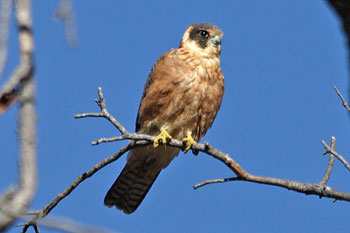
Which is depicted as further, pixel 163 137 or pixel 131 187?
pixel 131 187

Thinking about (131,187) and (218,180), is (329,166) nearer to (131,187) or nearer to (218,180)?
(218,180)

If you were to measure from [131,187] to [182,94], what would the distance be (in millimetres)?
1281

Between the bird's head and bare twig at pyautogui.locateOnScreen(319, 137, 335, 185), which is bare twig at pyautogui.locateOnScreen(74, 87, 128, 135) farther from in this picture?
the bird's head

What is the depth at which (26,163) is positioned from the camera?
116 centimetres

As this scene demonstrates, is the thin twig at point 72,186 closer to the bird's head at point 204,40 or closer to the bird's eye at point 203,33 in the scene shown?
the bird's head at point 204,40

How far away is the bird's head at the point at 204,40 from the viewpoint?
5.03 meters

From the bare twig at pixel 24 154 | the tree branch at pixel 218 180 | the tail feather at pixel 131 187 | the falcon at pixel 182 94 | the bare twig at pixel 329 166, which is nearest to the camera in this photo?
the bare twig at pixel 24 154

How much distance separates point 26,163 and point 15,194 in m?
0.08

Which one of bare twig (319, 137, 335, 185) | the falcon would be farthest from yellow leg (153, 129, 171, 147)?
bare twig (319, 137, 335, 185)

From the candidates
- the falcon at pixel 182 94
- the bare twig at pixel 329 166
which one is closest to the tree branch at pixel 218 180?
the bare twig at pixel 329 166

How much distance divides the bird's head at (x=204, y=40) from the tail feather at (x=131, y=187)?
1.21 metres

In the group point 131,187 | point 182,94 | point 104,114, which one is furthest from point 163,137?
point 131,187

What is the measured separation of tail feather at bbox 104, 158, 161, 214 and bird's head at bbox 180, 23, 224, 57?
3.98 ft

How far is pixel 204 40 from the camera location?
16.8 feet
